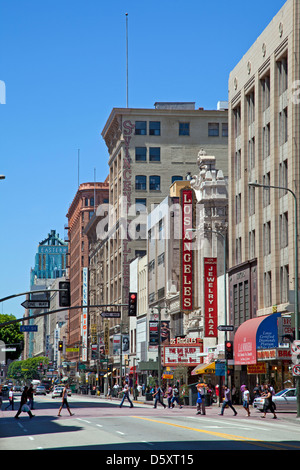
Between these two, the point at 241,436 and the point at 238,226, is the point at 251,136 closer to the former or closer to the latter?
the point at 238,226

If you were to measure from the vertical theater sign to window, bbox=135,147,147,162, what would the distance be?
139 ft

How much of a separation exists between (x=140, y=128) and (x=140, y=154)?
155 inches

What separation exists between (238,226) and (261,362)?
1274 cm

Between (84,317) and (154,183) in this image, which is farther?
(84,317)

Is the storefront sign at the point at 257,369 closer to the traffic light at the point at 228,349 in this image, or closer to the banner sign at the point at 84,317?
the traffic light at the point at 228,349

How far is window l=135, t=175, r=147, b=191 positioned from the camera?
11638 centimetres

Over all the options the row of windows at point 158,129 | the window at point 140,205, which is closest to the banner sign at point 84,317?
the window at point 140,205

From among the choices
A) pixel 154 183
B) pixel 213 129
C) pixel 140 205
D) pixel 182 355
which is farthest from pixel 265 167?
pixel 213 129

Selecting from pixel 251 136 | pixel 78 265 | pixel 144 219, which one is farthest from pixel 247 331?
pixel 78 265

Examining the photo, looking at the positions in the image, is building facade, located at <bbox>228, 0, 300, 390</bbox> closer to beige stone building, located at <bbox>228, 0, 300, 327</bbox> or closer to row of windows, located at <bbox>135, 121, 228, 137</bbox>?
beige stone building, located at <bbox>228, 0, 300, 327</bbox>

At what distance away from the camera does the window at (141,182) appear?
116375 mm

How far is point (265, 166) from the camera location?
187 ft

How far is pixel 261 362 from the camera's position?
55.0 meters

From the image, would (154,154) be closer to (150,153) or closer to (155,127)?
(150,153)
